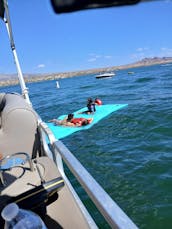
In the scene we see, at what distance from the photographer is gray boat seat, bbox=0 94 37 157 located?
3322mm

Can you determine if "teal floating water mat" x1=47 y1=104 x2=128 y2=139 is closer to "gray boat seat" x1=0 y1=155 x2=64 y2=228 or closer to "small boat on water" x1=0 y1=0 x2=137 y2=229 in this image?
"small boat on water" x1=0 y1=0 x2=137 y2=229

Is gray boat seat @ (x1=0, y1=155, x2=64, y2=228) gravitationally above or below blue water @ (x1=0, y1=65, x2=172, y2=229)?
above

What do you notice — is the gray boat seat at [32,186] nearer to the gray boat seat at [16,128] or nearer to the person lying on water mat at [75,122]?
the gray boat seat at [16,128]

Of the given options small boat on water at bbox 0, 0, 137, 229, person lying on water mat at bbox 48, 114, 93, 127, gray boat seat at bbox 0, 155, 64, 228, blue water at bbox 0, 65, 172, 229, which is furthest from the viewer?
person lying on water mat at bbox 48, 114, 93, 127

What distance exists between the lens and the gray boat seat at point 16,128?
10.9 feet

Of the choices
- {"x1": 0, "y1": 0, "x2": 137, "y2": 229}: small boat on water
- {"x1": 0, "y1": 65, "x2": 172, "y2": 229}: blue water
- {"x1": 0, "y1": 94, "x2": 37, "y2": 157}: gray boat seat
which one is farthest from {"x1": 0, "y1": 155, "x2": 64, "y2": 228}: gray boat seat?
{"x1": 0, "y1": 65, "x2": 172, "y2": 229}: blue water

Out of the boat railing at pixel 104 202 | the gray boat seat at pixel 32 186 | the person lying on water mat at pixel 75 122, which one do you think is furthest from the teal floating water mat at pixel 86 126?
the boat railing at pixel 104 202

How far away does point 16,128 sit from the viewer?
3.36m

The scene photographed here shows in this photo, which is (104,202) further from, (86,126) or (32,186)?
(86,126)

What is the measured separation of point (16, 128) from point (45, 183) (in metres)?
1.66

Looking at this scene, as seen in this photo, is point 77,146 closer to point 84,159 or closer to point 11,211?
point 84,159

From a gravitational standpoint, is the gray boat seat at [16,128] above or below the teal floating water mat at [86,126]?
above

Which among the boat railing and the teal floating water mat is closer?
the boat railing

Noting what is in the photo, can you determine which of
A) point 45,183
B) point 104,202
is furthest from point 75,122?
point 104,202
